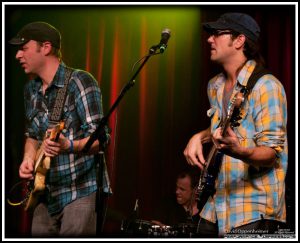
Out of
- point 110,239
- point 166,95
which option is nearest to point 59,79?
point 166,95

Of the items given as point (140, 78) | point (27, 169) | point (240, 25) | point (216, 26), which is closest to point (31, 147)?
point (27, 169)

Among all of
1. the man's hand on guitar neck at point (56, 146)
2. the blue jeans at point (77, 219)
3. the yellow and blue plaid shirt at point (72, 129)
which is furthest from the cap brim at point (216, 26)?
the blue jeans at point (77, 219)

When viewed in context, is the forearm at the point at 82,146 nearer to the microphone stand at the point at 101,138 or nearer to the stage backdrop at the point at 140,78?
the microphone stand at the point at 101,138

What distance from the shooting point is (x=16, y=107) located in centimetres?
345

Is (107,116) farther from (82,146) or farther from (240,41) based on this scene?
(240,41)

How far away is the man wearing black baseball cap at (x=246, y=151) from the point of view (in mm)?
2461

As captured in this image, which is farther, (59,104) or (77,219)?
(59,104)

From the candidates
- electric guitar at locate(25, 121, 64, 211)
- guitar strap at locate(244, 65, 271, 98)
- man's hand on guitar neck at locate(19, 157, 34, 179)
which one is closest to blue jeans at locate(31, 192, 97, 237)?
electric guitar at locate(25, 121, 64, 211)

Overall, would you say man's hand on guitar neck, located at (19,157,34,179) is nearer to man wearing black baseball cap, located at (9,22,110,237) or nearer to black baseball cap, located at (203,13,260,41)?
man wearing black baseball cap, located at (9,22,110,237)

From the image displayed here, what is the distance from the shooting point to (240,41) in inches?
110

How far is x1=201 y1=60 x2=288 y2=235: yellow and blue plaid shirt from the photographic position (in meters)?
2.50

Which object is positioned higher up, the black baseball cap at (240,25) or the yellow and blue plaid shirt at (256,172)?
the black baseball cap at (240,25)

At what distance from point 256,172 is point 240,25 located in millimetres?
798

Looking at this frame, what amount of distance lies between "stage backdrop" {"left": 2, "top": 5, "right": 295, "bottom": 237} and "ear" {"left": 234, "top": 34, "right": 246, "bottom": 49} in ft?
2.32
